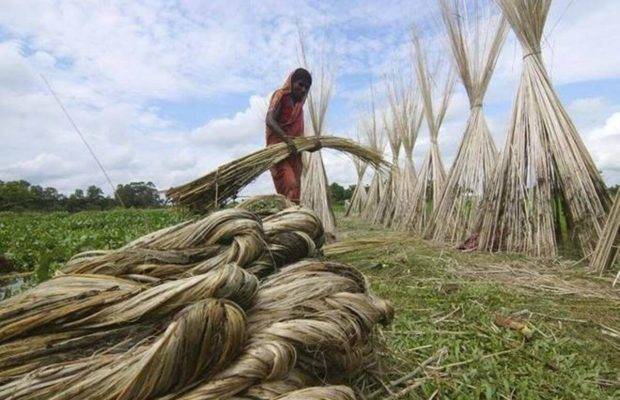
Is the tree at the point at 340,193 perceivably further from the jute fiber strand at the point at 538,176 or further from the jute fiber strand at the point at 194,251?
the jute fiber strand at the point at 194,251

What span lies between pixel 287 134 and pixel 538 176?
7.13ft

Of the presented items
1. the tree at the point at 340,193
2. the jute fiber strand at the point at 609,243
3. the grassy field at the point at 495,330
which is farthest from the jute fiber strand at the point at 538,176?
the tree at the point at 340,193

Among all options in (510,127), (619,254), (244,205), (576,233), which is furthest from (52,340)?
(510,127)

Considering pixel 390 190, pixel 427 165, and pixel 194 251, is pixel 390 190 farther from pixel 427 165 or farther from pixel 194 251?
pixel 194 251

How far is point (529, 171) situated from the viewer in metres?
3.93

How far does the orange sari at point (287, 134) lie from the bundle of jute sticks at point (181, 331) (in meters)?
2.58

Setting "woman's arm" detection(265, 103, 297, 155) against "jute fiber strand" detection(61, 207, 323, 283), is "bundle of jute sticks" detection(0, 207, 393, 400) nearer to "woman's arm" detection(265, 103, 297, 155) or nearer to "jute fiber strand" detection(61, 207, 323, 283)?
"jute fiber strand" detection(61, 207, 323, 283)

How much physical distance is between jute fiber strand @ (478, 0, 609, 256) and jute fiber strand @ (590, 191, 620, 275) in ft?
1.10

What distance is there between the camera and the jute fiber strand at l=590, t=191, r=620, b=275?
9.48ft

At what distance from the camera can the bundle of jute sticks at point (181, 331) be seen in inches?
33.9

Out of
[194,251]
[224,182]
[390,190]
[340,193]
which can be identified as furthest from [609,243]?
[340,193]

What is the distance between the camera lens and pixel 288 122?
4.24 m

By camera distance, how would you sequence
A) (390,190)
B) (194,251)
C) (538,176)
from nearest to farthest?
(194,251) → (538,176) → (390,190)

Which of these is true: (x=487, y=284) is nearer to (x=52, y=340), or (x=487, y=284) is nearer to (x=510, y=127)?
(x=510, y=127)
